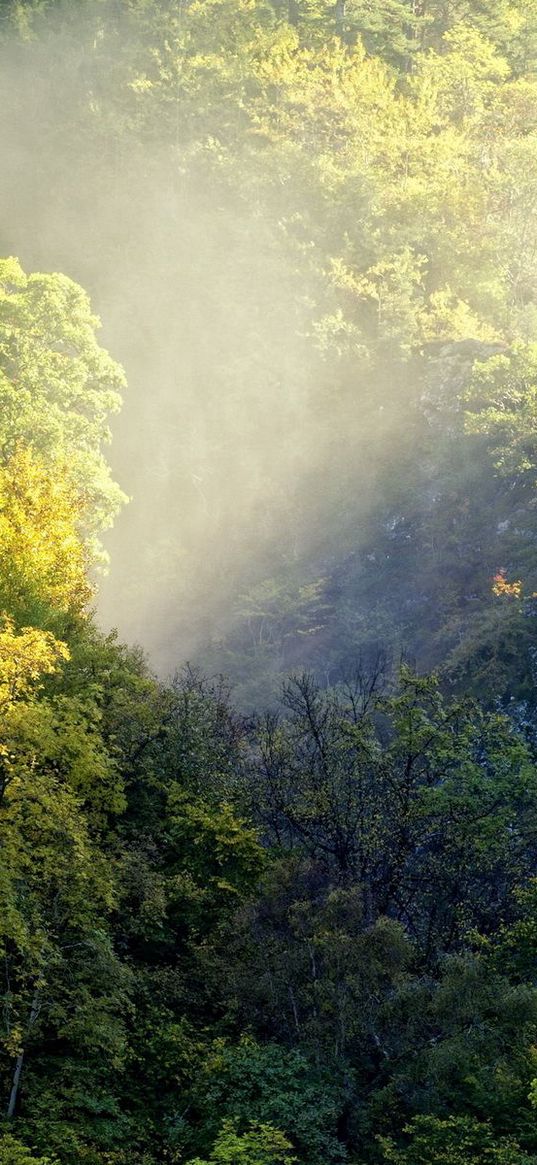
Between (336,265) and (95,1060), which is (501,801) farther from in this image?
(336,265)

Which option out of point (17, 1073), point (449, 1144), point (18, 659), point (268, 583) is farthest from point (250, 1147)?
point (268, 583)

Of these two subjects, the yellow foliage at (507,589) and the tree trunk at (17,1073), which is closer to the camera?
the tree trunk at (17,1073)

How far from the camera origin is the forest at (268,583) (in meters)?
15.7

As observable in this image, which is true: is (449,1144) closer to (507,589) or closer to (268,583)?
(507,589)

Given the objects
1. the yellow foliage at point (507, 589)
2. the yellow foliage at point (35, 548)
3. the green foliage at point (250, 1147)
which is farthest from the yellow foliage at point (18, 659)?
the yellow foliage at point (507, 589)

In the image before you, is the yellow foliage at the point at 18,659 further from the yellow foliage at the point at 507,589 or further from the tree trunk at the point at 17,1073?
the yellow foliage at the point at 507,589

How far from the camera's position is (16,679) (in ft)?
54.1

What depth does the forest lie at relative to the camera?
15664mm

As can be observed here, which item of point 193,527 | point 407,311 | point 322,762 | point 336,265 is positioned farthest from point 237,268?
Answer: point 322,762

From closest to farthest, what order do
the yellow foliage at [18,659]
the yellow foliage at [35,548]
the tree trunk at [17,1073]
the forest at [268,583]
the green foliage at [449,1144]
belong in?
the green foliage at [449,1144] < the tree trunk at [17,1073] < the forest at [268,583] < the yellow foliage at [18,659] < the yellow foliage at [35,548]

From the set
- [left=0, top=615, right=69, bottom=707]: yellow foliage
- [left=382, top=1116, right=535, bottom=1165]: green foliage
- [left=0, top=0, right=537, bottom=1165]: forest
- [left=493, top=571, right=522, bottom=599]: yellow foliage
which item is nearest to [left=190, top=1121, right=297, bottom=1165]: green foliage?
[left=0, top=0, right=537, bottom=1165]: forest

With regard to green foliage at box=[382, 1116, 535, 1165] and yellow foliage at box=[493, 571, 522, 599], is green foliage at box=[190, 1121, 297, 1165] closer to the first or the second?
green foliage at box=[382, 1116, 535, 1165]

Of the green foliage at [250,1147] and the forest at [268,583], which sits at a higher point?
the forest at [268,583]

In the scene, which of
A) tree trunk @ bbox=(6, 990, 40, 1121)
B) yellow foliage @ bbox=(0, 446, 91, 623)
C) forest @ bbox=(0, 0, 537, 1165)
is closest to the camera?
tree trunk @ bbox=(6, 990, 40, 1121)
